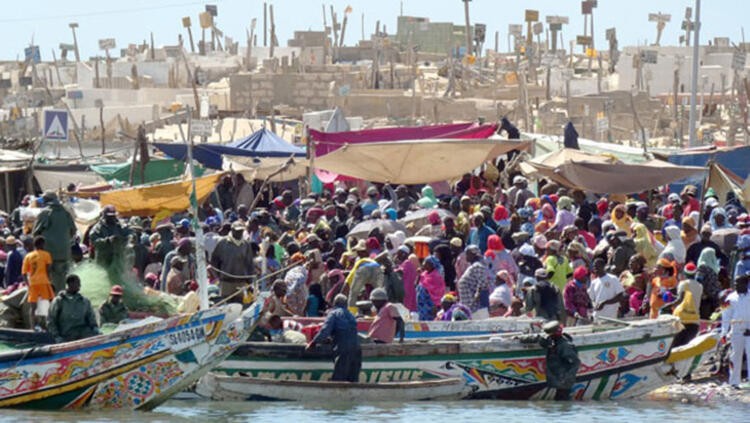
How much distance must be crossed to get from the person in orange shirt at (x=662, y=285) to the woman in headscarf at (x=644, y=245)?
1214 millimetres

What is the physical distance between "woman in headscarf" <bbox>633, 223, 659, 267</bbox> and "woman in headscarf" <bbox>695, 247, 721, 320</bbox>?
2.89 ft

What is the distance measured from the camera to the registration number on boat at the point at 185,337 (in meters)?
13.9

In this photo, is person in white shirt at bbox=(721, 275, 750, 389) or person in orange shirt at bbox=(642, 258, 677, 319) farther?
person in orange shirt at bbox=(642, 258, 677, 319)

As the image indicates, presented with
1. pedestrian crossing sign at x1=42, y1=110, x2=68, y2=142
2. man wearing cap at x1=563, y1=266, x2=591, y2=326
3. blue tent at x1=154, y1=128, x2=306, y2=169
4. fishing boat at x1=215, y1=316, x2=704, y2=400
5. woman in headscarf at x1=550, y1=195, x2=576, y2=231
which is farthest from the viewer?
pedestrian crossing sign at x1=42, y1=110, x2=68, y2=142

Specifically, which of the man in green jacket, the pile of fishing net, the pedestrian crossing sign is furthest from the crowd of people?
the pedestrian crossing sign

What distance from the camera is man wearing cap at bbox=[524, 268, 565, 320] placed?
15312 millimetres

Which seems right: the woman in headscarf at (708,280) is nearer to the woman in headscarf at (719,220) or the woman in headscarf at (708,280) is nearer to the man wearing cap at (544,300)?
the man wearing cap at (544,300)

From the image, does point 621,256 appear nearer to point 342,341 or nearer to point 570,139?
point 342,341

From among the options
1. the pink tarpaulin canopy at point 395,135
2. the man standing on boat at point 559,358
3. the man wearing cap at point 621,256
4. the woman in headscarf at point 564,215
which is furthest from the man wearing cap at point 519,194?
the man standing on boat at point 559,358

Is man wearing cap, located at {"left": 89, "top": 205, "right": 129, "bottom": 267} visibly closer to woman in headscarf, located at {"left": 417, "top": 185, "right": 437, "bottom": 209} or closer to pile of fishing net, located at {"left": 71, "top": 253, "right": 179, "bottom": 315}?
pile of fishing net, located at {"left": 71, "top": 253, "right": 179, "bottom": 315}

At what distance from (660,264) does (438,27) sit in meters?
63.5

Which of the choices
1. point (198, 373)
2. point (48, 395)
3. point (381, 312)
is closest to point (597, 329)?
point (381, 312)

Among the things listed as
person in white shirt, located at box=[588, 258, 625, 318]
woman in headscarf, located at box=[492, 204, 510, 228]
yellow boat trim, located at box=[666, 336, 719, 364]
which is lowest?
yellow boat trim, located at box=[666, 336, 719, 364]

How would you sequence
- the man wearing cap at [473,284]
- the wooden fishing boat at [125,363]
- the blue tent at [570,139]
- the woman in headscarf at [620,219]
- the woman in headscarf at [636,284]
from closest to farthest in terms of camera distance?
the wooden fishing boat at [125,363] < the man wearing cap at [473,284] < the woman in headscarf at [636,284] < the woman in headscarf at [620,219] < the blue tent at [570,139]
